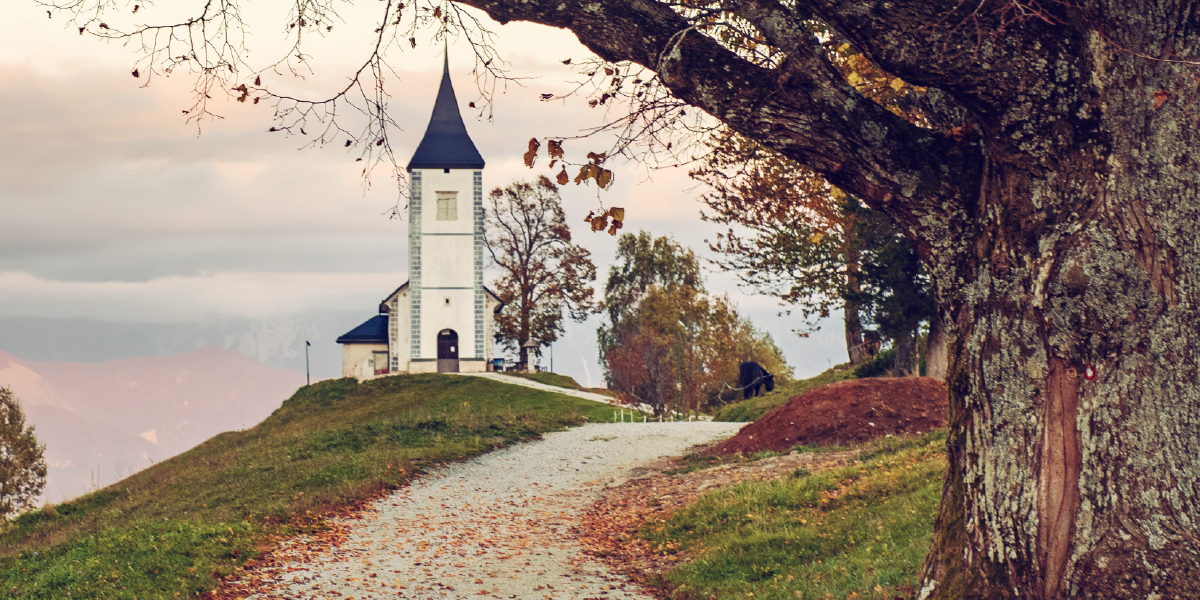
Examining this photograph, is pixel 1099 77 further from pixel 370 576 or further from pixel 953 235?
pixel 370 576

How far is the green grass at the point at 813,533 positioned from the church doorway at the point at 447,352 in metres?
37.0

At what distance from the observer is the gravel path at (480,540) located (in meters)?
9.03

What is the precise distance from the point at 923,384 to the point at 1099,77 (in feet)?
49.0

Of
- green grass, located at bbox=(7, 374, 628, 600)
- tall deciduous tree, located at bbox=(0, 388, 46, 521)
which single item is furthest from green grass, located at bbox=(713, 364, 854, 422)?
tall deciduous tree, located at bbox=(0, 388, 46, 521)

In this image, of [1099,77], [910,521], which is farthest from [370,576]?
[1099,77]

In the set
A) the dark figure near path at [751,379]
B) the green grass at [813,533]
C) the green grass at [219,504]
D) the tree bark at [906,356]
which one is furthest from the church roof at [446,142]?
the green grass at [813,533]

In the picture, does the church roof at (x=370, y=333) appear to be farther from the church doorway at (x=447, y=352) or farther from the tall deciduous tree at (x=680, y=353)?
the tall deciduous tree at (x=680, y=353)

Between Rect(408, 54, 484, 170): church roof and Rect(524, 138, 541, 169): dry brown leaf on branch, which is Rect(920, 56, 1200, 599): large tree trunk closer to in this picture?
Rect(524, 138, 541, 169): dry brown leaf on branch

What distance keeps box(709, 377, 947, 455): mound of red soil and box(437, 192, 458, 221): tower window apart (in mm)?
33148

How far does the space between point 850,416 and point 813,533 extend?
877cm

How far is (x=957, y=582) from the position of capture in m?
5.64

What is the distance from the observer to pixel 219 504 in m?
13.9

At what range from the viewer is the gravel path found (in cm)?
903

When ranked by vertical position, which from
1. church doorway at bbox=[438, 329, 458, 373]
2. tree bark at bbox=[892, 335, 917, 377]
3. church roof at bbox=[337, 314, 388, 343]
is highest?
church roof at bbox=[337, 314, 388, 343]
